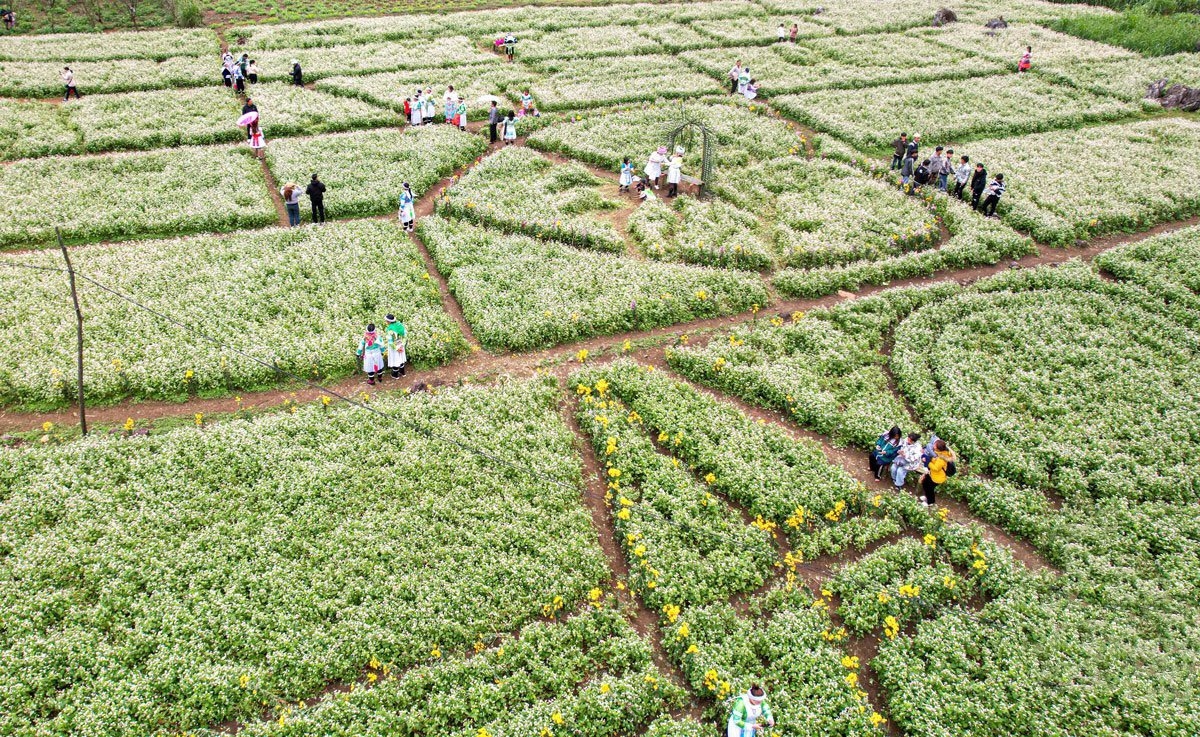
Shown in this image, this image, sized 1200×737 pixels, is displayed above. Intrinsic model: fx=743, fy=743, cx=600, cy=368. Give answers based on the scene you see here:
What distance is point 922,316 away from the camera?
80.5 feet

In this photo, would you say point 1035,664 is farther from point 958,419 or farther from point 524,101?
point 524,101

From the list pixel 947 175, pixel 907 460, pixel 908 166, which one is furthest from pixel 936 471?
pixel 908 166

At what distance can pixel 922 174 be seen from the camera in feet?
108

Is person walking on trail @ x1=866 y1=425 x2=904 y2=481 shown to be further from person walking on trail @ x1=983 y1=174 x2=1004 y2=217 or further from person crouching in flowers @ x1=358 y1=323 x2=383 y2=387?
person walking on trail @ x1=983 y1=174 x2=1004 y2=217

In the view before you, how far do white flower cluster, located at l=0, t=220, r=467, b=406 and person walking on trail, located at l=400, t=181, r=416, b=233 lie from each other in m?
1.15

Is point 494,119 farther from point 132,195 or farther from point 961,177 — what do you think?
point 961,177

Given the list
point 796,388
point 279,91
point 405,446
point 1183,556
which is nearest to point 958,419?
point 796,388

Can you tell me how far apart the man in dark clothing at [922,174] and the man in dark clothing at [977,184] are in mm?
1891

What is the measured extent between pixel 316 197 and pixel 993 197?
27.4 metres

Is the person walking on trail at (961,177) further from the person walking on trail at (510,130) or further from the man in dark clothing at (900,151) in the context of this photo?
the person walking on trail at (510,130)

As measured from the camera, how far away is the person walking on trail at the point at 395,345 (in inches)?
846

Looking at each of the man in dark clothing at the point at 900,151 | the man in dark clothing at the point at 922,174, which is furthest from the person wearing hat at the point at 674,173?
the man in dark clothing at the point at 922,174

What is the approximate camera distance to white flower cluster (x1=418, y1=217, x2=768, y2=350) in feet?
77.4

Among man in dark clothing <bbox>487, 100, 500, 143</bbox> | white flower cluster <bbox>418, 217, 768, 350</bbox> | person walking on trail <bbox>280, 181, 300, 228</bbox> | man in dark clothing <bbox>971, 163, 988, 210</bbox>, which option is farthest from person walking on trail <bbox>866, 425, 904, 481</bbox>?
man in dark clothing <bbox>487, 100, 500, 143</bbox>
